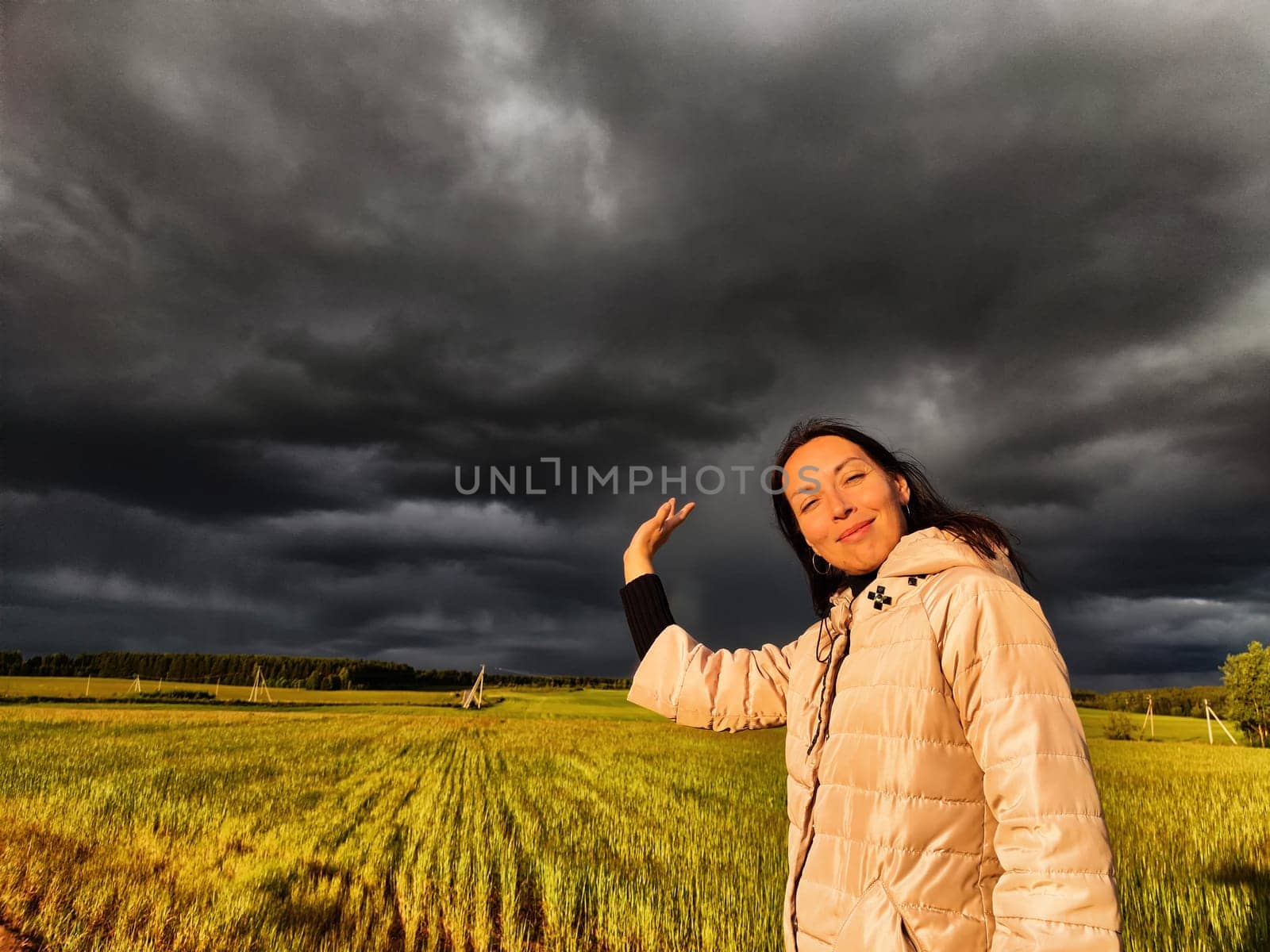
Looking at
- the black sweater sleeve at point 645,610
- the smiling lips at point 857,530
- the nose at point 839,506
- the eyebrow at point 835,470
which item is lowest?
the black sweater sleeve at point 645,610

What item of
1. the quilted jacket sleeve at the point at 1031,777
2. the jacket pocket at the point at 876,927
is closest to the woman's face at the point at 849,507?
the quilted jacket sleeve at the point at 1031,777

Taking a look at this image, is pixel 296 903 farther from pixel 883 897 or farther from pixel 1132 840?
pixel 1132 840

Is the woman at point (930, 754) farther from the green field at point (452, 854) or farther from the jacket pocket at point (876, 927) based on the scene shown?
the green field at point (452, 854)

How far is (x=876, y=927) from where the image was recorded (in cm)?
165

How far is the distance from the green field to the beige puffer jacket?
3620mm

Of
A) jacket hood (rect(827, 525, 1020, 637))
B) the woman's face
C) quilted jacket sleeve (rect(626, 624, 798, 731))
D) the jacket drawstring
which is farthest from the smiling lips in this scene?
quilted jacket sleeve (rect(626, 624, 798, 731))

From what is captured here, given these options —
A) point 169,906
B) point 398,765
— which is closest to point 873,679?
point 169,906

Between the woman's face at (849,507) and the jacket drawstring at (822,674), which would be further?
the woman's face at (849,507)

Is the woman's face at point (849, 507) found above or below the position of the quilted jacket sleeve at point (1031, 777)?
above

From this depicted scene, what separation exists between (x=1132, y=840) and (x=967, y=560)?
1019 cm

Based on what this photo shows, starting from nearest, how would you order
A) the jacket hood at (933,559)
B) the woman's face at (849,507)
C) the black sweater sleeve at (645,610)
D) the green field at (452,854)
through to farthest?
the jacket hood at (933,559) < the woman's face at (849,507) < the black sweater sleeve at (645,610) < the green field at (452,854)

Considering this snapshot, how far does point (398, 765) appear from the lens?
16.4 meters

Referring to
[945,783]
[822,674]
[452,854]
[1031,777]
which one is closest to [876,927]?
[945,783]

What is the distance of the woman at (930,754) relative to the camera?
1479 millimetres
